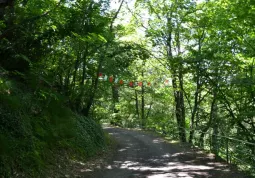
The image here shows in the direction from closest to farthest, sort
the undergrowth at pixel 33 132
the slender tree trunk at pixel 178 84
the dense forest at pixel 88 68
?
the undergrowth at pixel 33 132 < the dense forest at pixel 88 68 < the slender tree trunk at pixel 178 84

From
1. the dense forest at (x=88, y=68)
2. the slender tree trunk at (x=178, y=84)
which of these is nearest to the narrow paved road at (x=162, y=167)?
the dense forest at (x=88, y=68)

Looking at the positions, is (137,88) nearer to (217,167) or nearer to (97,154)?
(97,154)

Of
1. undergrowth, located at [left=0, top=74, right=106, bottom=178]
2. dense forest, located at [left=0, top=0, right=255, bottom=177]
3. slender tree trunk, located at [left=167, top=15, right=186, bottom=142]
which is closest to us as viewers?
undergrowth, located at [left=0, top=74, right=106, bottom=178]

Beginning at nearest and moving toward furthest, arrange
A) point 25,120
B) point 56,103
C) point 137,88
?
point 25,120
point 56,103
point 137,88

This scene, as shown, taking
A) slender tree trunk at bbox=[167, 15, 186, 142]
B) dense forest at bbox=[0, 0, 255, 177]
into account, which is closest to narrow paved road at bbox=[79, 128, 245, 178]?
dense forest at bbox=[0, 0, 255, 177]

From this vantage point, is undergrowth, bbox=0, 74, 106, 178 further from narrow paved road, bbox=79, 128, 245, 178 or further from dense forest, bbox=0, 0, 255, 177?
narrow paved road, bbox=79, 128, 245, 178

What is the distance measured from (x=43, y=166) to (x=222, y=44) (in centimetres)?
931

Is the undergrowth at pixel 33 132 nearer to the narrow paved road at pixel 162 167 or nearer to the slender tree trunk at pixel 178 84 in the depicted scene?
the narrow paved road at pixel 162 167

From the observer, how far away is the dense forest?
7.84 meters

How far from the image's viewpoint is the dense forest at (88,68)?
7.84 m

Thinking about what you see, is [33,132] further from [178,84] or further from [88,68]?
[178,84]

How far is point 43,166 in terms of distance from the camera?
748cm

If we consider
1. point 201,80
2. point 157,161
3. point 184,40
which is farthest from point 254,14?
point 184,40

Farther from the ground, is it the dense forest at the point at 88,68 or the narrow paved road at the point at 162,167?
the dense forest at the point at 88,68
